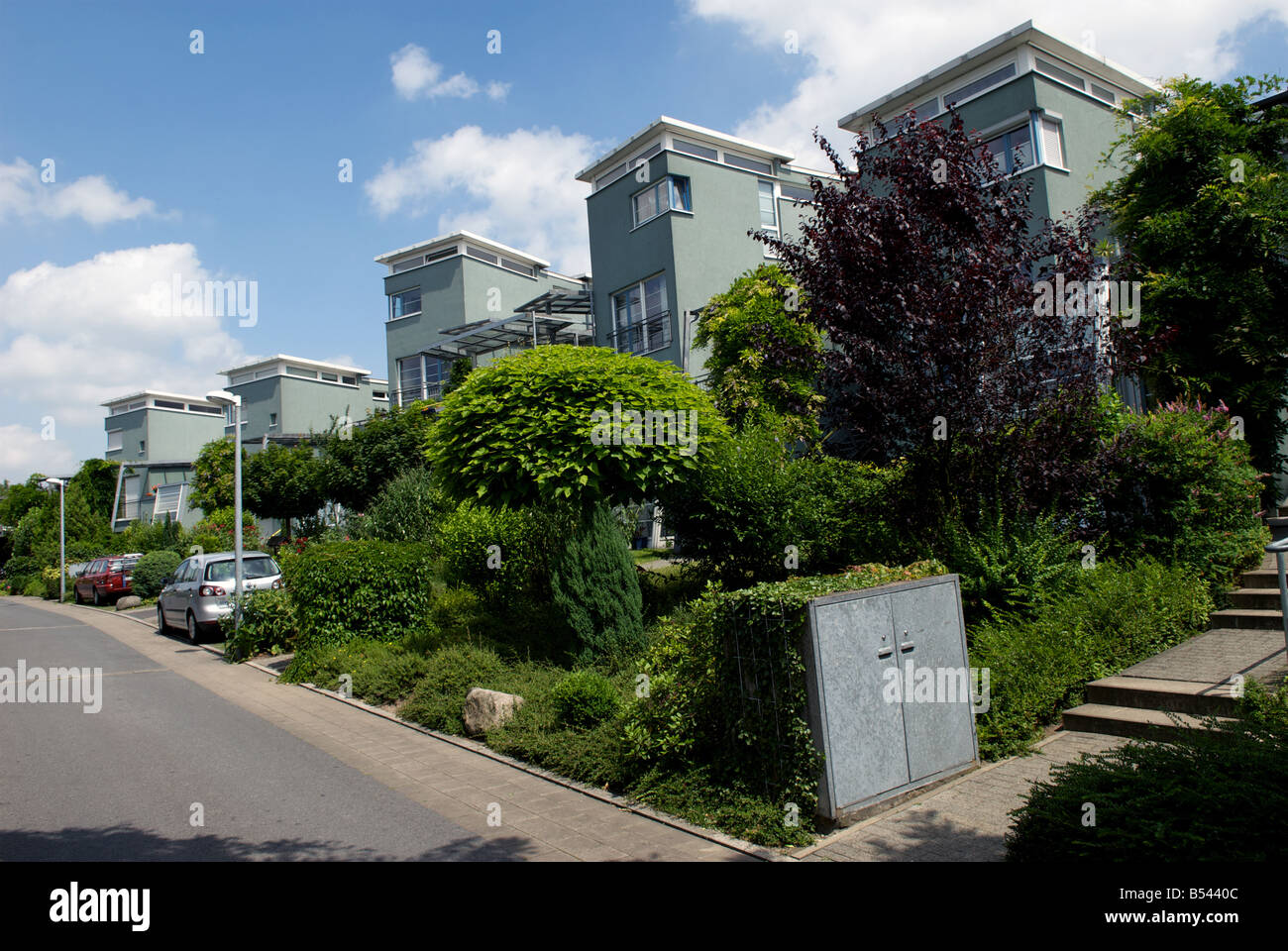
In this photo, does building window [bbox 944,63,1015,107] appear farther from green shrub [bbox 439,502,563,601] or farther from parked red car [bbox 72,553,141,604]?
parked red car [bbox 72,553,141,604]

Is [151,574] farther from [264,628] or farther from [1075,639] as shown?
[1075,639]

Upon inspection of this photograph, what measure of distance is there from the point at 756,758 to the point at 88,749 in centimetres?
677

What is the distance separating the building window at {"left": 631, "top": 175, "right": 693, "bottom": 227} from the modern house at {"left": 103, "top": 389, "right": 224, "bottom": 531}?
3478cm

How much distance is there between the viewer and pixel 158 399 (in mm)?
57219

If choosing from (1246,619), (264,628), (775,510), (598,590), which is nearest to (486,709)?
(598,590)

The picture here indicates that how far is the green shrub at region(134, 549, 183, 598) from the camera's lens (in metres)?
27.4

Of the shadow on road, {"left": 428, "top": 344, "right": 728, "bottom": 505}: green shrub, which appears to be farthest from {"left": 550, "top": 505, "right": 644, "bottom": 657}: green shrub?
the shadow on road

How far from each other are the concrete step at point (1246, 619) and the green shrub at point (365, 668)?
8.20 m

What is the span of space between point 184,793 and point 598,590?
425cm

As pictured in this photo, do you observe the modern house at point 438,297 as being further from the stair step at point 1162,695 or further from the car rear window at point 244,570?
the stair step at point 1162,695

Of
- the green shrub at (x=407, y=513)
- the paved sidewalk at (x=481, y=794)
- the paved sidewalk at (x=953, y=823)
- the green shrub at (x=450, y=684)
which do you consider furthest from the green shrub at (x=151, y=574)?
the paved sidewalk at (x=953, y=823)

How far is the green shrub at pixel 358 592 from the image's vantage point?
12.0 m

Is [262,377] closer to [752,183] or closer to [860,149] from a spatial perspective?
[752,183]
